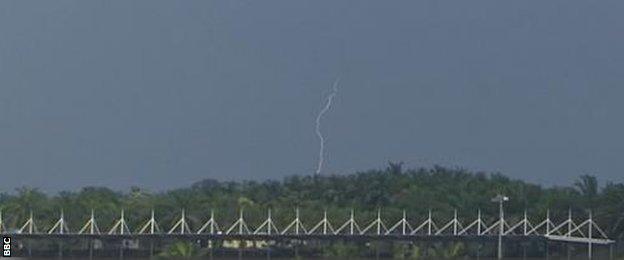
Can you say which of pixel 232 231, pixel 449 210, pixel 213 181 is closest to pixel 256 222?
pixel 232 231

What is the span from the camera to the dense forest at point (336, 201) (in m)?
115

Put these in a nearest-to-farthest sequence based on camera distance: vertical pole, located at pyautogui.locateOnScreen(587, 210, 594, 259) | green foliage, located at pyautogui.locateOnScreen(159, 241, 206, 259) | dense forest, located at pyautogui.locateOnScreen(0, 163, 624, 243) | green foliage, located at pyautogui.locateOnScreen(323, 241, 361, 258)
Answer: vertical pole, located at pyautogui.locateOnScreen(587, 210, 594, 259), green foliage, located at pyautogui.locateOnScreen(159, 241, 206, 259), green foliage, located at pyautogui.locateOnScreen(323, 241, 361, 258), dense forest, located at pyautogui.locateOnScreen(0, 163, 624, 243)

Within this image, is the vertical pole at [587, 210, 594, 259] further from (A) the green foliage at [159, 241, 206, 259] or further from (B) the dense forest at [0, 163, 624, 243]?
(A) the green foliage at [159, 241, 206, 259]

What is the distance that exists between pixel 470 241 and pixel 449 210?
18274 millimetres

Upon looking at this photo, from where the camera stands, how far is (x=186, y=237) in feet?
331

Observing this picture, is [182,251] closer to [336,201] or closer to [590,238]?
[590,238]

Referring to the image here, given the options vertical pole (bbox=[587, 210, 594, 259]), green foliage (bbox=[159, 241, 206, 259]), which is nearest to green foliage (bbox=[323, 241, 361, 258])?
green foliage (bbox=[159, 241, 206, 259])

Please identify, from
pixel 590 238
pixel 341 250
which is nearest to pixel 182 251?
pixel 341 250

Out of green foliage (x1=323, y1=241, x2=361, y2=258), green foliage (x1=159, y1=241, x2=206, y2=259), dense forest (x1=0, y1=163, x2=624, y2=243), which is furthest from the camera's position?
dense forest (x1=0, y1=163, x2=624, y2=243)

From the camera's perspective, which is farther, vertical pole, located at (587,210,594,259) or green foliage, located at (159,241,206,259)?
green foliage, located at (159,241,206,259)

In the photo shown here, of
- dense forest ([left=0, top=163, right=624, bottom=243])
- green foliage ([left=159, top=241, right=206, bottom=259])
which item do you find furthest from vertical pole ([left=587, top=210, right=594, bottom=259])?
green foliage ([left=159, top=241, right=206, bottom=259])

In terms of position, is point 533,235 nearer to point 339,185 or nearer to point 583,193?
point 583,193

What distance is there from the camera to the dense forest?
115000 millimetres

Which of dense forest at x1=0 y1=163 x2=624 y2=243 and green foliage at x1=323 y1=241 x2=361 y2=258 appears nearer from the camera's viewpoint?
green foliage at x1=323 y1=241 x2=361 y2=258
